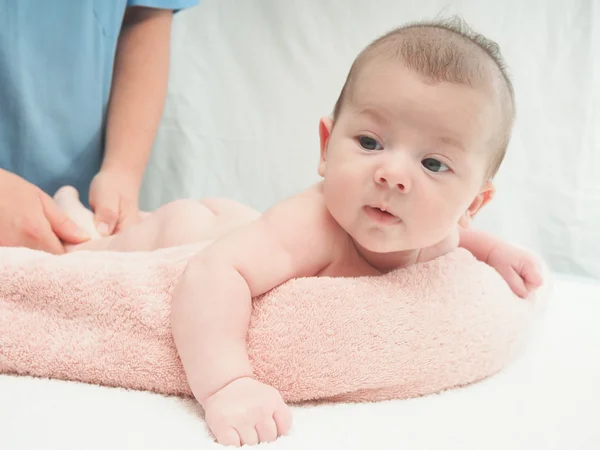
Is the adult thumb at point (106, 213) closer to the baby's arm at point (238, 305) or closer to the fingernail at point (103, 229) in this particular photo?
the fingernail at point (103, 229)

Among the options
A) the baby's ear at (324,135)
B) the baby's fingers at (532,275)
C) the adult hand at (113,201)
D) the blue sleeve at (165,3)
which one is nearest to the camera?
the baby's ear at (324,135)

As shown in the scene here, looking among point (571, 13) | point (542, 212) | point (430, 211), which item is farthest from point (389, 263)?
point (571, 13)

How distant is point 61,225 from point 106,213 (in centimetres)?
12

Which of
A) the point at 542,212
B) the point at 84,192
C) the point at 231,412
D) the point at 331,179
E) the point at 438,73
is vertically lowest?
the point at 84,192

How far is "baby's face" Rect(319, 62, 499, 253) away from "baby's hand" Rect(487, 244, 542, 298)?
25cm

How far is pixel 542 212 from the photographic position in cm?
153

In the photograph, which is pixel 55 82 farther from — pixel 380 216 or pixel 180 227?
pixel 380 216

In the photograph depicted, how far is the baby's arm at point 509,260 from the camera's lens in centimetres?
96

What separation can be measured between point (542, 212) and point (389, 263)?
0.83m

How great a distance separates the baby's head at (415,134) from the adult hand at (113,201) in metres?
0.57

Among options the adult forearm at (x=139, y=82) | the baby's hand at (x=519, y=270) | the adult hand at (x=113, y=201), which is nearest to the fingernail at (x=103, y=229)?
the adult hand at (x=113, y=201)

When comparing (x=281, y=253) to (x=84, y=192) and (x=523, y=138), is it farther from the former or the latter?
(x=523, y=138)

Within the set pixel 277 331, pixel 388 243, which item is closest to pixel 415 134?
pixel 388 243

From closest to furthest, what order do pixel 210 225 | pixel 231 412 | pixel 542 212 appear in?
pixel 231 412, pixel 210 225, pixel 542 212
